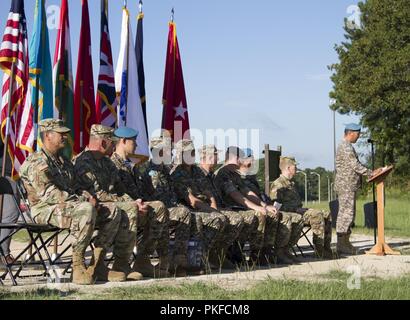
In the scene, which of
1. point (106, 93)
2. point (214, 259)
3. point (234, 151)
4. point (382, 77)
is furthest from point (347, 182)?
point (382, 77)

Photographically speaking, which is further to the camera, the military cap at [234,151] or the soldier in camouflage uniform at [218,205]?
the military cap at [234,151]

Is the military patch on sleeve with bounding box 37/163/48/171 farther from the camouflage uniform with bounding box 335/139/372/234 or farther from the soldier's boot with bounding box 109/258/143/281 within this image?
the camouflage uniform with bounding box 335/139/372/234

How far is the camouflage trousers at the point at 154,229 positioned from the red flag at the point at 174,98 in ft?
15.3

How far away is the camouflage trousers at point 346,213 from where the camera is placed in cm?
1067

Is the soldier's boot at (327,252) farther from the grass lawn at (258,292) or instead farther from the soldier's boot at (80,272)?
the soldier's boot at (80,272)

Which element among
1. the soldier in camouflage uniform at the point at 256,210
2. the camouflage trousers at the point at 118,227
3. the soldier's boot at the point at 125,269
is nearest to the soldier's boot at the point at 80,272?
the camouflage trousers at the point at 118,227

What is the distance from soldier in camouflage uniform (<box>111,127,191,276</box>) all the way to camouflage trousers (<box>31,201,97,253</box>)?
2.86 ft

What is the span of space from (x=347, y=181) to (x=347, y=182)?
1 centimetres

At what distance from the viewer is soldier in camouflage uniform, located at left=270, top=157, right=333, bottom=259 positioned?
1009 cm

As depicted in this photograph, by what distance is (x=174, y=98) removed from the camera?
12602 mm

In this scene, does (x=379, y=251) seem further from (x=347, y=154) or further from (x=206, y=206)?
(x=206, y=206)

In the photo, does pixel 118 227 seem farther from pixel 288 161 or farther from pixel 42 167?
pixel 288 161
